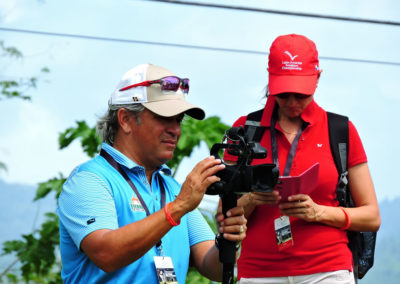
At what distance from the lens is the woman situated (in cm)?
288

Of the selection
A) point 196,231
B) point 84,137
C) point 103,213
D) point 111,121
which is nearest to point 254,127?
point 196,231

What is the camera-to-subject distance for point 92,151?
6.38m

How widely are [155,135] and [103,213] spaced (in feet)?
1.31

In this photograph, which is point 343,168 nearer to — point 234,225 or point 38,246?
point 234,225

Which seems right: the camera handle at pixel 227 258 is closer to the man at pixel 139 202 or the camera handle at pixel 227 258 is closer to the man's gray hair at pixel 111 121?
the man at pixel 139 202

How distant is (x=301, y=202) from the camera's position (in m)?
2.78

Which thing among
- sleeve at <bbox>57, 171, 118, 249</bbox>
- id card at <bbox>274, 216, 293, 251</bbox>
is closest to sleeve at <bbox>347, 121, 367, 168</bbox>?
id card at <bbox>274, 216, 293, 251</bbox>

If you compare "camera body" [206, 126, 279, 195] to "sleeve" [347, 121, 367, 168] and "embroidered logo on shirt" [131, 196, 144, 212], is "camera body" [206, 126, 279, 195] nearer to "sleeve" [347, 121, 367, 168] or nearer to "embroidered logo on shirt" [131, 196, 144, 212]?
"embroidered logo on shirt" [131, 196, 144, 212]

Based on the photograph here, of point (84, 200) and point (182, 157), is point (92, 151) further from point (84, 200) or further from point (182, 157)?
point (84, 200)

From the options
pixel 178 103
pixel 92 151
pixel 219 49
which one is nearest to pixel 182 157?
pixel 92 151

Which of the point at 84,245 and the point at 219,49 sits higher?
the point at 84,245

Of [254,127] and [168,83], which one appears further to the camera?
[254,127]

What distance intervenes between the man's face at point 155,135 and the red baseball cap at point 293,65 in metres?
0.59

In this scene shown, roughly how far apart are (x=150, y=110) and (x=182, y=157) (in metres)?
3.63
